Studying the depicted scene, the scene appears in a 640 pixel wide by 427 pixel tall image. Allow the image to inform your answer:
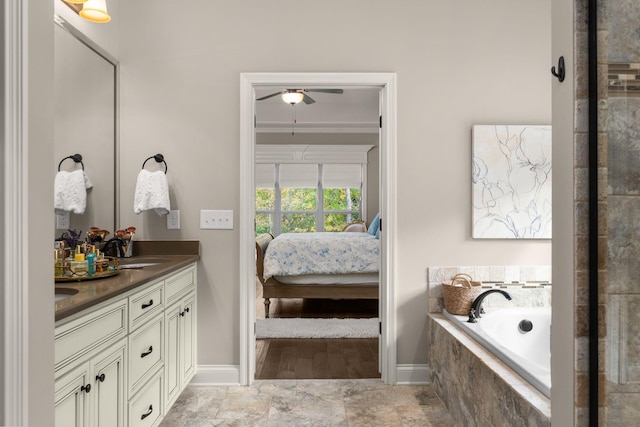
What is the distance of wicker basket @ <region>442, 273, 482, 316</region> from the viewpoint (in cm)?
278

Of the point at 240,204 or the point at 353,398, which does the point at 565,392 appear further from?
the point at 240,204

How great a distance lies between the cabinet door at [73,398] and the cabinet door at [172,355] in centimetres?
84

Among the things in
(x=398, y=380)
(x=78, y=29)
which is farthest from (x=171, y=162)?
(x=398, y=380)

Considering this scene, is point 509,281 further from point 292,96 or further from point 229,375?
point 292,96

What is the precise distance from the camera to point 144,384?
2.01 metres

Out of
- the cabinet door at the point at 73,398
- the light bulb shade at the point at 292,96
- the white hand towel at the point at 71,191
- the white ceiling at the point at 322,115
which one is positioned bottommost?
the cabinet door at the point at 73,398

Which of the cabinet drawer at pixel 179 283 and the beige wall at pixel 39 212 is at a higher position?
the beige wall at pixel 39 212

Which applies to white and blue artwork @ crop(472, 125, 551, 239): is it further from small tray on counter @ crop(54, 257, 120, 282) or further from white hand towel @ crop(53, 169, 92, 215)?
white hand towel @ crop(53, 169, 92, 215)

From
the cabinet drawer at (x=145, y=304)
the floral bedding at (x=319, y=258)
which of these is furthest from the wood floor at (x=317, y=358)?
the cabinet drawer at (x=145, y=304)

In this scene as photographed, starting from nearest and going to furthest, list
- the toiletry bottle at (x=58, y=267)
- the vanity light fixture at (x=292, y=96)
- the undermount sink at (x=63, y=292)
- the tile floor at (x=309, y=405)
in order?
the undermount sink at (x=63, y=292) < the toiletry bottle at (x=58, y=267) < the tile floor at (x=309, y=405) < the vanity light fixture at (x=292, y=96)

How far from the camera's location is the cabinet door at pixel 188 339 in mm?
2641

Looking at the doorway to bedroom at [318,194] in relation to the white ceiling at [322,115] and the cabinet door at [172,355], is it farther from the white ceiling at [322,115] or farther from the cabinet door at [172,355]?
the cabinet door at [172,355]

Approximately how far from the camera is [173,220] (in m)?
2.96

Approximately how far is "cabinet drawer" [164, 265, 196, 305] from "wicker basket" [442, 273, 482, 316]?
1.64 meters
